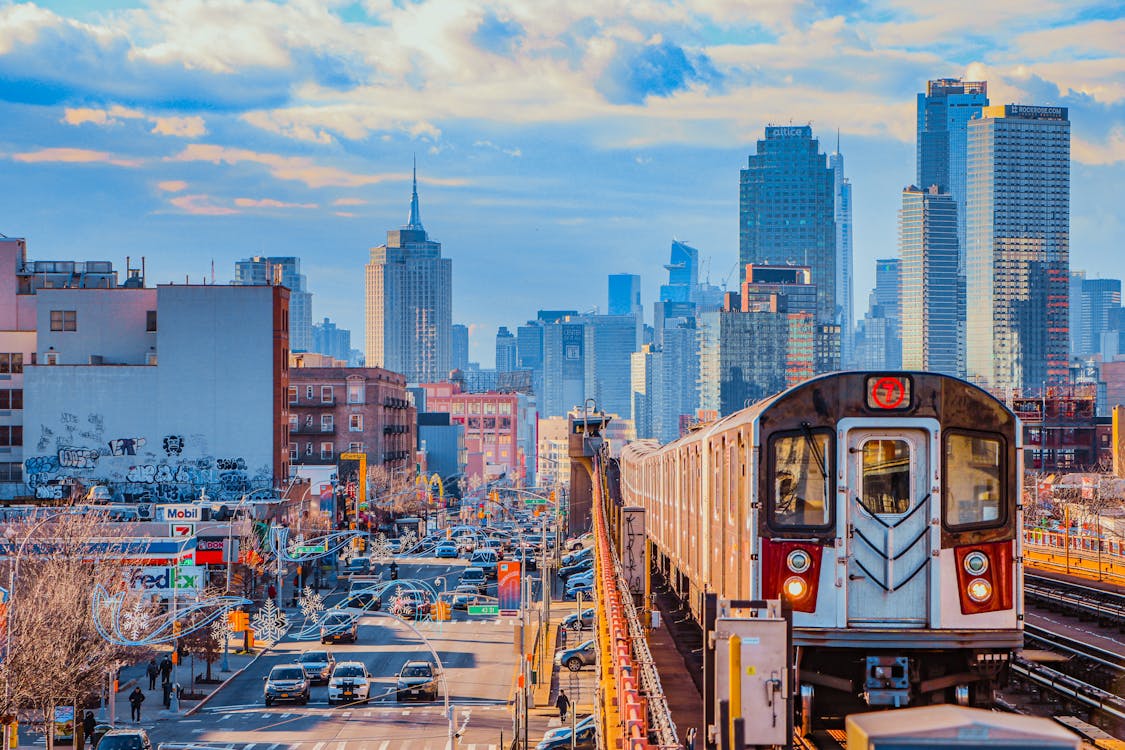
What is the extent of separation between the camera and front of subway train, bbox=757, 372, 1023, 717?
1792 cm

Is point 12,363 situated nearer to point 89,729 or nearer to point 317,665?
point 317,665

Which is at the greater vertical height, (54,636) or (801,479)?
(801,479)

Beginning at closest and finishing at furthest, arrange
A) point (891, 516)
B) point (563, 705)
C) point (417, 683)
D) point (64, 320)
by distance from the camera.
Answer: point (891, 516) < point (563, 705) < point (417, 683) < point (64, 320)

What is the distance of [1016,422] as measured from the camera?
18141 mm

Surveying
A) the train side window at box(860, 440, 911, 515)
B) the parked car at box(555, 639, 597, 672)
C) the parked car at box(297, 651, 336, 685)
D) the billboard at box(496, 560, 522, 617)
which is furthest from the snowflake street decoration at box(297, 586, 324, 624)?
the train side window at box(860, 440, 911, 515)

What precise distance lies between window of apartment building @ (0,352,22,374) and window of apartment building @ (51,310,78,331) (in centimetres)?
264

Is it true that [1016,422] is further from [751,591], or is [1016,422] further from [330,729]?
[330,729]

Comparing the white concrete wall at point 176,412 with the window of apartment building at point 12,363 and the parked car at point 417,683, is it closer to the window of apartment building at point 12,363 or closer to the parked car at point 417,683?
the window of apartment building at point 12,363

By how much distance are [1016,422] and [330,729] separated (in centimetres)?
2930

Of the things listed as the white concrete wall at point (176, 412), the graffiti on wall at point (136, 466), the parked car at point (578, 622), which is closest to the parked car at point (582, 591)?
the parked car at point (578, 622)

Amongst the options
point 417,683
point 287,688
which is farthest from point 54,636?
point 417,683

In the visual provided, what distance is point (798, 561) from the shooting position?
1806 cm

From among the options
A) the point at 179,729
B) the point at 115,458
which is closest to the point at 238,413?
the point at 115,458

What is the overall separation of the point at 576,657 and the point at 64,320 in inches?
2002
